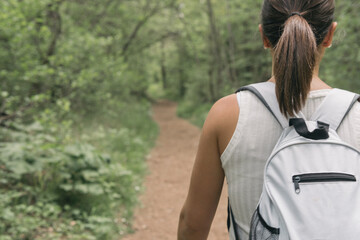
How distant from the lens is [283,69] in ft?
3.43

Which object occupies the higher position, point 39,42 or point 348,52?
point 39,42

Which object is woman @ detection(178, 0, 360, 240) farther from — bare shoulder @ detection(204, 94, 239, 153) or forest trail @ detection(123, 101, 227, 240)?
forest trail @ detection(123, 101, 227, 240)

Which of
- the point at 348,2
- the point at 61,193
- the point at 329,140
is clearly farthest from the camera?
the point at 348,2

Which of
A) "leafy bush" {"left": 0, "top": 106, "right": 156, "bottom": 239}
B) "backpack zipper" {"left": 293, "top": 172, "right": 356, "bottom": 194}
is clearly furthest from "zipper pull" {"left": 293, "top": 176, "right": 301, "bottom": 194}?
"leafy bush" {"left": 0, "top": 106, "right": 156, "bottom": 239}

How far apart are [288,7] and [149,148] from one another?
8.06 meters

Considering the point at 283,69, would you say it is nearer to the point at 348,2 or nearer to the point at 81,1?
the point at 348,2

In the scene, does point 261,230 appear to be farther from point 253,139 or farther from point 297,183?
point 253,139

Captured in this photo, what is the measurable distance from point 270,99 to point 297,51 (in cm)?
19

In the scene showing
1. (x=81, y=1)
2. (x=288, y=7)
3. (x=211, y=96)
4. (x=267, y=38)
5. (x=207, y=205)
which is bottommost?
(x=211, y=96)

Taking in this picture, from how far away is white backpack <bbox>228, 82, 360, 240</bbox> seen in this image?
0.93 meters

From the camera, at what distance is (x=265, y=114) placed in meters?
1.11

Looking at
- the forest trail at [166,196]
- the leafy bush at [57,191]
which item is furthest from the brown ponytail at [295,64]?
the forest trail at [166,196]

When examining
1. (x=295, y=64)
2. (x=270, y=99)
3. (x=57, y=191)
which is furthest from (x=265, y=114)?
(x=57, y=191)

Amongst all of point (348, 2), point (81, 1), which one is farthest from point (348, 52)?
point (81, 1)
